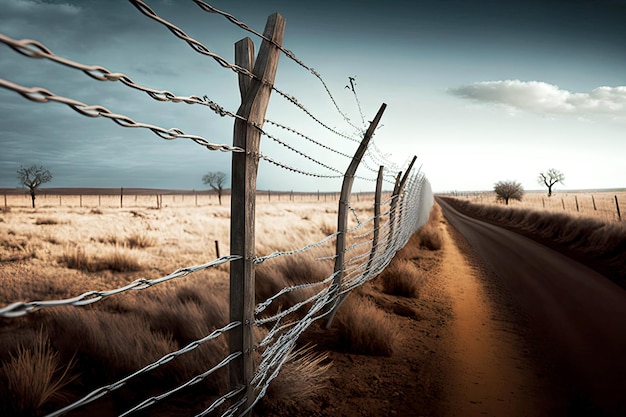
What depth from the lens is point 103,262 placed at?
29.4ft

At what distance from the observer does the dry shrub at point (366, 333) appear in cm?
379

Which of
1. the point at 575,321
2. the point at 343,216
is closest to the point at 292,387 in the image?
the point at 343,216

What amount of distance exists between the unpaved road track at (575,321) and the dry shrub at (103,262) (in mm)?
8380

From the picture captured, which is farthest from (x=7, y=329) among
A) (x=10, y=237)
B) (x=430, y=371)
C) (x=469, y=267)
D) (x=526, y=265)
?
(x=10, y=237)

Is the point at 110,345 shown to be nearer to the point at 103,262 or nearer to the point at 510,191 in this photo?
the point at 103,262

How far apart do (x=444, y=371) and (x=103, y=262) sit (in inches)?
331

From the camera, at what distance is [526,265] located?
8.42 m

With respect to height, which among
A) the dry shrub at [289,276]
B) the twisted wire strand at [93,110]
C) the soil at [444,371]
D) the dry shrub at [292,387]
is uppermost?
the twisted wire strand at [93,110]

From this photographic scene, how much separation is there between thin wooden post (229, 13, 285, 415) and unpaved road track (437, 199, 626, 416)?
2695mm

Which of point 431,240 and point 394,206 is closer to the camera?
point 394,206

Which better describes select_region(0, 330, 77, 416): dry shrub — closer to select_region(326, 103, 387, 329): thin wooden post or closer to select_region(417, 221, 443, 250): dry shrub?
select_region(326, 103, 387, 329): thin wooden post

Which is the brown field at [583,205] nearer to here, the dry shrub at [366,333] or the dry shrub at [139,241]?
the dry shrub at [366,333]

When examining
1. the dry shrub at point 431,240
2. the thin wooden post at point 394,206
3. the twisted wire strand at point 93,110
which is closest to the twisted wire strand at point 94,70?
the twisted wire strand at point 93,110

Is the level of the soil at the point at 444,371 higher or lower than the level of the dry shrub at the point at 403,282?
lower
